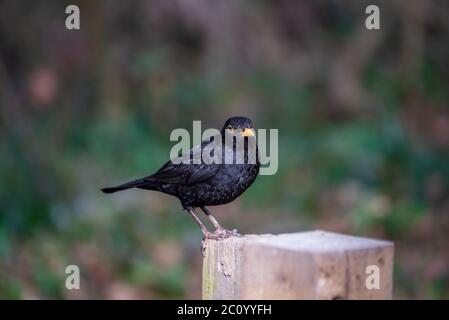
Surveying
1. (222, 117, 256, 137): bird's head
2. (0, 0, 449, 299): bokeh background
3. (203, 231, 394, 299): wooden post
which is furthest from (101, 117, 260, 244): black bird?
(0, 0, 449, 299): bokeh background

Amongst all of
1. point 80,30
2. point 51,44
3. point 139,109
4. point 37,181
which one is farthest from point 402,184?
point 51,44

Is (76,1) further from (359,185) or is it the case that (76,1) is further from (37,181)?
(359,185)

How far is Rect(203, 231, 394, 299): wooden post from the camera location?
2.43 metres

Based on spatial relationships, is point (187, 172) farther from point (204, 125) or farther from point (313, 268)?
point (204, 125)

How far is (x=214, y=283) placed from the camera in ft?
9.96

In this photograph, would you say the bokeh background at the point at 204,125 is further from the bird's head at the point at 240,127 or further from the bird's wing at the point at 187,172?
the bird's head at the point at 240,127

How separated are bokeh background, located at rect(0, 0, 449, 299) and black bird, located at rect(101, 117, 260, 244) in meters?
1.72

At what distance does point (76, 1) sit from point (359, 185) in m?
5.22

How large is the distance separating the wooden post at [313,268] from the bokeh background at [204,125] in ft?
11.0

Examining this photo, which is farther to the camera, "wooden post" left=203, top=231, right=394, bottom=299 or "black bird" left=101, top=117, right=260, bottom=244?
"black bird" left=101, top=117, right=260, bottom=244

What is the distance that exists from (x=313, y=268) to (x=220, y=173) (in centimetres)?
210

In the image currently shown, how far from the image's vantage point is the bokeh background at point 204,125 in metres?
7.38

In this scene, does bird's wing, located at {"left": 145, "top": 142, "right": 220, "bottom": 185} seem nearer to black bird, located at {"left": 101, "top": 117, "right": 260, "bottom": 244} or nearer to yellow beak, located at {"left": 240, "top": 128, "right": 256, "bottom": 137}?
black bird, located at {"left": 101, "top": 117, "right": 260, "bottom": 244}

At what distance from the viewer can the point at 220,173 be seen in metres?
4.46
